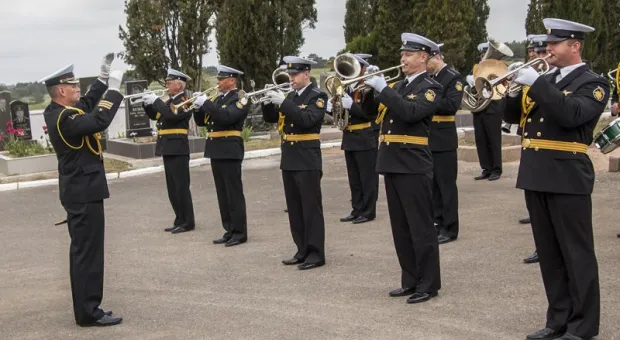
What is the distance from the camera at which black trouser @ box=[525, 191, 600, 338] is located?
5.07 m

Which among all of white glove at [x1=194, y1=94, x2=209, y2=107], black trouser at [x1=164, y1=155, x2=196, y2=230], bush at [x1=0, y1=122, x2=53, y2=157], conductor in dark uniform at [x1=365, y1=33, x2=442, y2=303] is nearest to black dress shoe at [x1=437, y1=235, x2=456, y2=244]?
conductor in dark uniform at [x1=365, y1=33, x2=442, y2=303]

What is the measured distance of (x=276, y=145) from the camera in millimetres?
18438

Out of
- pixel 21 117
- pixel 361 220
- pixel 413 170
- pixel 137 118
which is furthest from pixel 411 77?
pixel 21 117

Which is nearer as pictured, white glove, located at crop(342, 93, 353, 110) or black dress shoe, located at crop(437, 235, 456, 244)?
white glove, located at crop(342, 93, 353, 110)

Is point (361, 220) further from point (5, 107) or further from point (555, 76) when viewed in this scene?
point (5, 107)

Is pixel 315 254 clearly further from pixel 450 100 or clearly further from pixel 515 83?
pixel 515 83

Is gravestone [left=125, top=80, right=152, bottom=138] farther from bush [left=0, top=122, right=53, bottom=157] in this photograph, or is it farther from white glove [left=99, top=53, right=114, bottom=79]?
white glove [left=99, top=53, right=114, bottom=79]

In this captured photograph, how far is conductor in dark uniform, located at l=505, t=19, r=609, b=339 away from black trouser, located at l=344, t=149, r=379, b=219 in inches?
181

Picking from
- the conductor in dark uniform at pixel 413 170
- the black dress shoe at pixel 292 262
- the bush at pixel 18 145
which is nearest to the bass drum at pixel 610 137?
the conductor in dark uniform at pixel 413 170

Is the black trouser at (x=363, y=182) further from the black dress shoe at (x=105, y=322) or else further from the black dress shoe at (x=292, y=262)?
the black dress shoe at (x=105, y=322)

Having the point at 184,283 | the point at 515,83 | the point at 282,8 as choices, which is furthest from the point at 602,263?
the point at 282,8

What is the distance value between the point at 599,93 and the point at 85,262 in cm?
364

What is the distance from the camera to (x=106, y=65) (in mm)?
6211

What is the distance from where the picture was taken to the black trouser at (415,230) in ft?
20.6
